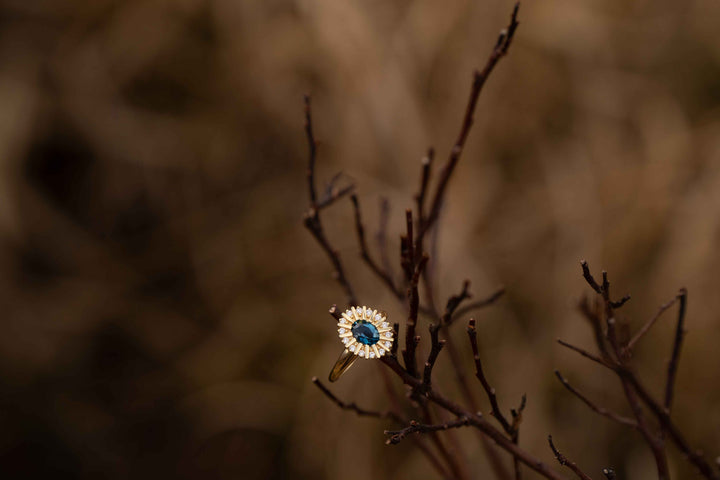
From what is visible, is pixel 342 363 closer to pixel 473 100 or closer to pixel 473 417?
pixel 473 417

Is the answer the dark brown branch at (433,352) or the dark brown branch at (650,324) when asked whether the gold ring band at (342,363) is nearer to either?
the dark brown branch at (433,352)

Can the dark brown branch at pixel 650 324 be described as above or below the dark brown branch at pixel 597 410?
above

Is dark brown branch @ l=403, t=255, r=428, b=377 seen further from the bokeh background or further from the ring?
the bokeh background

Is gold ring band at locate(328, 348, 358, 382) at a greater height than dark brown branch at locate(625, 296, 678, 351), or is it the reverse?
dark brown branch at locate(625, 296, 678, 351)

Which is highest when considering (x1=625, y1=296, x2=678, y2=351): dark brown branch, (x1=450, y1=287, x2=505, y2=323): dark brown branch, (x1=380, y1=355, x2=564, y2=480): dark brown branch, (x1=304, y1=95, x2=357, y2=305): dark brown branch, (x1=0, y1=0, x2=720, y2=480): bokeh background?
(x1=0, y1=0, x2=720, y2=480): bokeh background

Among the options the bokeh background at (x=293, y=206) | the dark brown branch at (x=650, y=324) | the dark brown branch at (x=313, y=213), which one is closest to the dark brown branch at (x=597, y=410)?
the dark brown branch at (x=650, y=324)

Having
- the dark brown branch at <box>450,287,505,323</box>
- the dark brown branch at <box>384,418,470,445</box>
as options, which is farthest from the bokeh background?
the dark brown branch at <box>384,418,470,445</box>

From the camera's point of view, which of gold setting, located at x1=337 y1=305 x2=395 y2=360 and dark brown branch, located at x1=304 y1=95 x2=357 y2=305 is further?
dark brown branch, located at x1=304 y1=95 x2=357 y2=305
